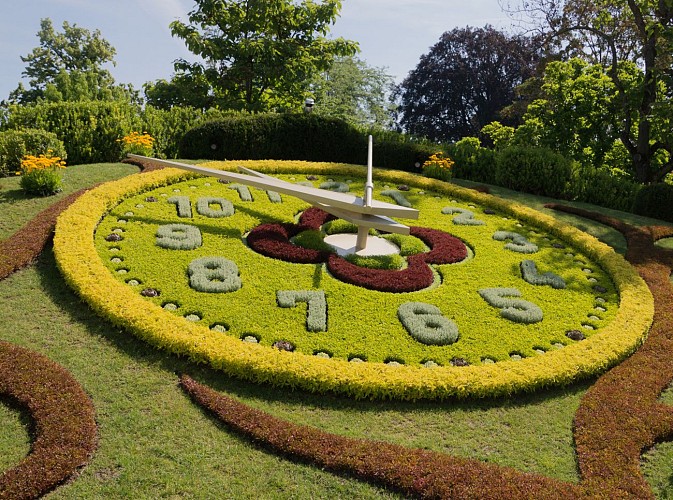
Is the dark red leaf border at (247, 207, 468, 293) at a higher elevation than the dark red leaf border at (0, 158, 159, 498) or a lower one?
higher

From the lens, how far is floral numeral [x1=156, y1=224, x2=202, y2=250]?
8.79m

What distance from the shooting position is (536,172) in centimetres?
1468

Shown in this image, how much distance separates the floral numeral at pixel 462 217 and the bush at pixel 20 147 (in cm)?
773

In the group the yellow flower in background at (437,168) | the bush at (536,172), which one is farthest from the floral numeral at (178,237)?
the bush at (536,172)

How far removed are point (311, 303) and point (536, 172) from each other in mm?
9041

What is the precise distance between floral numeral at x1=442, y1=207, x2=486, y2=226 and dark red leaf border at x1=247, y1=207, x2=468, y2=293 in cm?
91

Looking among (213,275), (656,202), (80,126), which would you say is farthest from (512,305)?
(80,126)

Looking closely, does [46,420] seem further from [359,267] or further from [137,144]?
[137,144]

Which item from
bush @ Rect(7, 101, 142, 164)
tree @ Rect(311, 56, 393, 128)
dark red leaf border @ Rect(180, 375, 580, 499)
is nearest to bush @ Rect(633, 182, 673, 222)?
dark red leaf border @ Rect(180, 375, 580, 499)

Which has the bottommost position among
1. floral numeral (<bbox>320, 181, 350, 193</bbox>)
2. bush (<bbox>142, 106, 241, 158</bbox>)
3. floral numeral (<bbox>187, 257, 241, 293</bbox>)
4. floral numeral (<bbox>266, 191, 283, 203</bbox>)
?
floral numeral (<bbox>187, 257, 241, 293</bbox>)

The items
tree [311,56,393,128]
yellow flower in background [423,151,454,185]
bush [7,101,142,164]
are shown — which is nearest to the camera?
bush [7,101,142,164]

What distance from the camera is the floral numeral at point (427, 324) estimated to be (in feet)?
23.2

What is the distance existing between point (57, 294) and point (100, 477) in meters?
3.26

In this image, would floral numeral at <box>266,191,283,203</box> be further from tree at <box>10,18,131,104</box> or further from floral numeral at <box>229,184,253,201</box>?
tree at <box>10,18,131,104</box>
